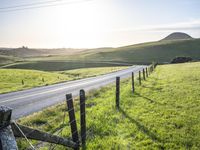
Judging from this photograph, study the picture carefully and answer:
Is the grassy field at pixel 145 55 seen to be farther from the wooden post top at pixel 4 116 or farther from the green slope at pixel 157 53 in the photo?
the wooden post top at pixel 4 116

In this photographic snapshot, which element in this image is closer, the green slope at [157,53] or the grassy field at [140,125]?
the grassy field at [140,125]

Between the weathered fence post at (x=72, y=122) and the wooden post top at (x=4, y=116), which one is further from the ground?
the wooden post top at (x=4, y=116)

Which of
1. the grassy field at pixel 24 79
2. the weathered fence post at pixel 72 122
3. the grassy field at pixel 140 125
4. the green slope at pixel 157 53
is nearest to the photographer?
the weathered fence post at pixel 72 122

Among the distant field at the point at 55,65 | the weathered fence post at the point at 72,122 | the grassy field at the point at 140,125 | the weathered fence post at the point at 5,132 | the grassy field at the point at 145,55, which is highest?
the weathered fence post at the point at 5,132

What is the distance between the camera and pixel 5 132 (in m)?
3.20

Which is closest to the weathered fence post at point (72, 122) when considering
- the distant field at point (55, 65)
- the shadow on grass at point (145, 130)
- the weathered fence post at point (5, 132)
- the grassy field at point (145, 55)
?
the shadow on grass at point (145, 130)

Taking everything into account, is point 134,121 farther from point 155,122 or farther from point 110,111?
point 110,111

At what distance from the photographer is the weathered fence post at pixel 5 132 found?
10.1 feet

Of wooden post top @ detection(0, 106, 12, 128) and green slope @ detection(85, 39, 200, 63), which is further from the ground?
wooden post top @ detection(0, 106, 12, 128)

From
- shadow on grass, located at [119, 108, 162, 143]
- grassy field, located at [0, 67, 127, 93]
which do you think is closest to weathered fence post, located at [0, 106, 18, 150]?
shadow on grass, located at [119, 108, 162, 143]

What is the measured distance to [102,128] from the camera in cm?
937

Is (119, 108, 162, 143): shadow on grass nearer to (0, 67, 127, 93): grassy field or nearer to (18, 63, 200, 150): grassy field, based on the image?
(18, 63, 200, 150): grassy field

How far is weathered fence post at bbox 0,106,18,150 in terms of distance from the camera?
3093 mm

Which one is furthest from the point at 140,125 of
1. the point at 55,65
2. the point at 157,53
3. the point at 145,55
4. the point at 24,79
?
the point at 157,53
